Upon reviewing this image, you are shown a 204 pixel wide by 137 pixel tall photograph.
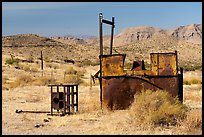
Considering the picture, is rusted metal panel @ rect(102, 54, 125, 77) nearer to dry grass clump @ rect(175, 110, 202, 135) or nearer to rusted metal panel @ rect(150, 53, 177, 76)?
rusted metal panel @ rect(150, 53, 177, 76)

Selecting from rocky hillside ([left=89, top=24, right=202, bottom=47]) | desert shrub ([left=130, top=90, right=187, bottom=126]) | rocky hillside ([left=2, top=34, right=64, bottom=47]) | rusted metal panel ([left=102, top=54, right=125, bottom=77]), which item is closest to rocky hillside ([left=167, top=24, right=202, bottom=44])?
rocky hillside ([left=89, top=24, right=202, bottom=47])

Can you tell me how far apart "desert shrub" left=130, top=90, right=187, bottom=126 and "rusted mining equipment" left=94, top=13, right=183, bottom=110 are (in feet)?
3.56

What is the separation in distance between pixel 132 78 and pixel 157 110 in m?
2.24

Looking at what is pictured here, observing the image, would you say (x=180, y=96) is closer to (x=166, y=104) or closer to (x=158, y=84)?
(x=158, y=84)

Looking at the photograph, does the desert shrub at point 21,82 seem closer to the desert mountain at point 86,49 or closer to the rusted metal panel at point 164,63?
the rusted metal panel at point 164,63

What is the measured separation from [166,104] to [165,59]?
2153 mm

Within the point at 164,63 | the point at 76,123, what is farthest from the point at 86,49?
the point at 76,123

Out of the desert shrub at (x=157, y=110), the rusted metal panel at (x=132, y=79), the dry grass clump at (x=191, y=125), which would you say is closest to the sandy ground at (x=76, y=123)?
the dry grass clump at (x=191, y=125)

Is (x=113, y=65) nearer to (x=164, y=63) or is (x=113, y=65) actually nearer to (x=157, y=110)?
(x=164, y=63)

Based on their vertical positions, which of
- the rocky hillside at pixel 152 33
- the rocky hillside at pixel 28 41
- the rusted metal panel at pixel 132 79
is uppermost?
the rocky hillside at pixel 152 33

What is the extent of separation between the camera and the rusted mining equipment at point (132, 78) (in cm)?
1320

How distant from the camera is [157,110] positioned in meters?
11.2

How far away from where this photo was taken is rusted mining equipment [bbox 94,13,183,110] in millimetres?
13203

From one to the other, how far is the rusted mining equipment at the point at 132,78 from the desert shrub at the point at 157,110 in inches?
42.7
